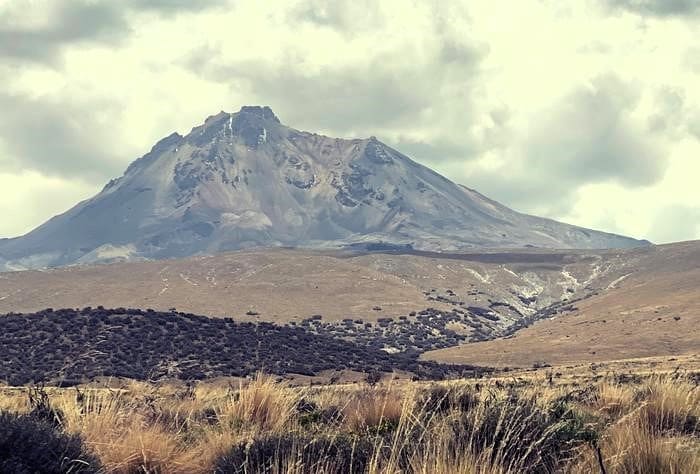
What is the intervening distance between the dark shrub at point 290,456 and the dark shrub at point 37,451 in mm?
1222

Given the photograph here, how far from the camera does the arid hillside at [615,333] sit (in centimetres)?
6362

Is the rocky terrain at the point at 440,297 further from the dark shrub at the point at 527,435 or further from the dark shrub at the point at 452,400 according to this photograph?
the dark shrub at the point at 527,435

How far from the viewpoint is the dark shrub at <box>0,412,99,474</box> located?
5828 millimetres

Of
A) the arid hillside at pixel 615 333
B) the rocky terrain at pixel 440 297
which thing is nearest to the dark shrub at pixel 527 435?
the arid hillside at pixel 615 333

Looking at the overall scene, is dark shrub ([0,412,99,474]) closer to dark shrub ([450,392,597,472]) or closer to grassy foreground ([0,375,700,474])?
grassy foreground ([0,375,700,474])

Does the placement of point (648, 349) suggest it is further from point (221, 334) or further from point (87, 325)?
point (87, 325)

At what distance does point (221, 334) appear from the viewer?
171ft

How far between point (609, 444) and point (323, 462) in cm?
281

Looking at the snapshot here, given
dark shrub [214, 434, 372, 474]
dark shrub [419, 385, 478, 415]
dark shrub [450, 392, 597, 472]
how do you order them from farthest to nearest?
dark shrub [419, 385, 478, 415]
dark shrub [450, 392, 597, 472]
dark shrub [214, 434, 372, 474]

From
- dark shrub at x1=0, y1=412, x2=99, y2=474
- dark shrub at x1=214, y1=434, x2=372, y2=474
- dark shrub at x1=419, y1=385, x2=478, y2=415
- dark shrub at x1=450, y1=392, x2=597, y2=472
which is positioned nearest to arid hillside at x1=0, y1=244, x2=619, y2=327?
dark shrub at x1=419, y1=385, x2=478, y2=415

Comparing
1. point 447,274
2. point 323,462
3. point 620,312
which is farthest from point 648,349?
point 447,274

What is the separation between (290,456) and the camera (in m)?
6.55

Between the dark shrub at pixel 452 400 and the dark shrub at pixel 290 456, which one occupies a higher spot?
the dark shrub at pixel 290 456

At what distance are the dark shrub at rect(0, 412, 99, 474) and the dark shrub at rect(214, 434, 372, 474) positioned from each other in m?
1.22
